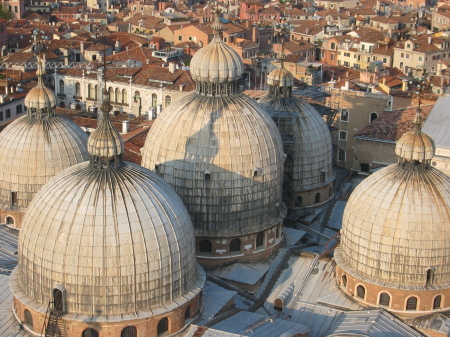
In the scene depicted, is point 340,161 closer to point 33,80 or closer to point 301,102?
point 301,102

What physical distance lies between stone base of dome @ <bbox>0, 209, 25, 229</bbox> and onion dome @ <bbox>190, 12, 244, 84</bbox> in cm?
1116

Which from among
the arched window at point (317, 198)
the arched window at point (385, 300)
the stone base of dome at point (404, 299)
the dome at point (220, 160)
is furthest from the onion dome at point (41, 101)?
the arched window at point (385, 300)

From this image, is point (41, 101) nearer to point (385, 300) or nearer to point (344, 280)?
point (344, 280)

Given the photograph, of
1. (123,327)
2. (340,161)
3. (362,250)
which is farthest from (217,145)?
(340,161)

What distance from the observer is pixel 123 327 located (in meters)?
31.3

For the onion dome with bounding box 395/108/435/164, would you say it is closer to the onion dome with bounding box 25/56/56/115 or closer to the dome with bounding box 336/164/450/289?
the dome with bounding box 336/164/450/289

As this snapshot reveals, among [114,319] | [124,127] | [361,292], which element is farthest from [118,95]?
[114,319]

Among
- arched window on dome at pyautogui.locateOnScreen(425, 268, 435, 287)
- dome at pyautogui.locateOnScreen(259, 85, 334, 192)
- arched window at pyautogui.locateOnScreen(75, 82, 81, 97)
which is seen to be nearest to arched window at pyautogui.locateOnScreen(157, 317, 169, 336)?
arched window on dome at pyautogui.locateOnScreen(425, 268, 435, 287)

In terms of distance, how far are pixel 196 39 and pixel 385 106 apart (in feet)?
170

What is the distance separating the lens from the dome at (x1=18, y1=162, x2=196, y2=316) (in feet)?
102

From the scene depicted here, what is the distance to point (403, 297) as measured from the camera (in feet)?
118

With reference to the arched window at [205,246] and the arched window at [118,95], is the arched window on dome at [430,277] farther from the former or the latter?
the arched window at [118,95]

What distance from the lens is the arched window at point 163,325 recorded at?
32312mm

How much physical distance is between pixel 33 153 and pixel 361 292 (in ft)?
56.5
